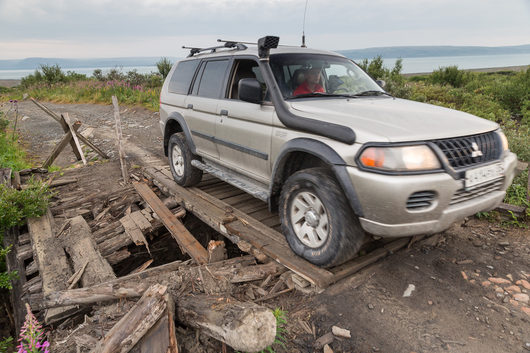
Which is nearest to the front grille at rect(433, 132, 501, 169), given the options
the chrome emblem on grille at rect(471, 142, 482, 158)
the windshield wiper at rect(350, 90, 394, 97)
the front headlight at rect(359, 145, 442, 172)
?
the chrome emblem on grille at rect(471, 142, 482, 158)

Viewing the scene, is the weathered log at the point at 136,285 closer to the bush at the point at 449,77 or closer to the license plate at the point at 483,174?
the license plate at the point at 483,174

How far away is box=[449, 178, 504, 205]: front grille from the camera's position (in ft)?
8.50

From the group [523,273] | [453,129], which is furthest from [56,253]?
[523,273]

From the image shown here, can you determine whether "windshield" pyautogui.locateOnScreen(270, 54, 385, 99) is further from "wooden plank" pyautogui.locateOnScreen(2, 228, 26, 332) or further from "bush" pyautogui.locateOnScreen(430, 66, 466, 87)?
"bush" pyautogui.locateOnScreen(430, 66, 466, 87)

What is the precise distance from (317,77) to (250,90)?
2.85ft

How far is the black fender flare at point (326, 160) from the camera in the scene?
2.62 metres

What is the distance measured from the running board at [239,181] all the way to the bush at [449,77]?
1537cm

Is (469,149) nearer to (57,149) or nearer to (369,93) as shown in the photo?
Answer: (369,93)

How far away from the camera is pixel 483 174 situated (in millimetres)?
2699

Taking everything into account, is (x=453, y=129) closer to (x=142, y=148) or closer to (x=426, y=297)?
(x=426, y=297)

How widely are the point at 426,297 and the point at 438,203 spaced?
0.98m

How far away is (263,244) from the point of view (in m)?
3.55

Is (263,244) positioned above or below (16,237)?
above

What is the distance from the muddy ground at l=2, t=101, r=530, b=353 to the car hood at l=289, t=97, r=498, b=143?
1.43 meters
